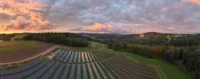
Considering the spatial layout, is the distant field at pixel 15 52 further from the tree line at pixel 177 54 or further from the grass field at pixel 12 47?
the tree line at pixel 177 54

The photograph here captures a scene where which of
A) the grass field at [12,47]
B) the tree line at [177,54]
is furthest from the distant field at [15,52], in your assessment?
the tree line at [177,54]

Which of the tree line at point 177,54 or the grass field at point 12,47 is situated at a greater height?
the grass field at point 12,47

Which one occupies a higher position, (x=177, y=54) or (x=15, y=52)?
(x=15, y=52)

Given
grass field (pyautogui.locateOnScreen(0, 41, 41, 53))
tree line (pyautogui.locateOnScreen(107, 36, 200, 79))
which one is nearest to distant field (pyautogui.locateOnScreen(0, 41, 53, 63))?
grass field (pyautogui.locateOnScreen(0, 41, 41, 53))

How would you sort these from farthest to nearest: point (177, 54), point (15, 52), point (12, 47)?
1. point (177, 54)
2. point (12, 47)
3. point (15, 52)

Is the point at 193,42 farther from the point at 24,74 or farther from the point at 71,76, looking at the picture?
the point at 24,74

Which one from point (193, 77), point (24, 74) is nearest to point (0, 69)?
point (24, 74)

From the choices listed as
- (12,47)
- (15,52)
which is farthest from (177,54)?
(12,47)

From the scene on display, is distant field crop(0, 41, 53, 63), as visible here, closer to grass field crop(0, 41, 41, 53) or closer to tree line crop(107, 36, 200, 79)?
A: grass field crop(0, 41, 41, 53)

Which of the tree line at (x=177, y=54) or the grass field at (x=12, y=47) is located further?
the grass field at (x=12, y=47)

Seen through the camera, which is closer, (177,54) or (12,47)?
(12,47)

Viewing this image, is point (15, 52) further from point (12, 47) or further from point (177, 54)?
point (177, 54)

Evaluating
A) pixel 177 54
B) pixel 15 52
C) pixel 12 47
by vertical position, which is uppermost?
pixel 12 47

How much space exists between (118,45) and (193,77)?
186 feet
